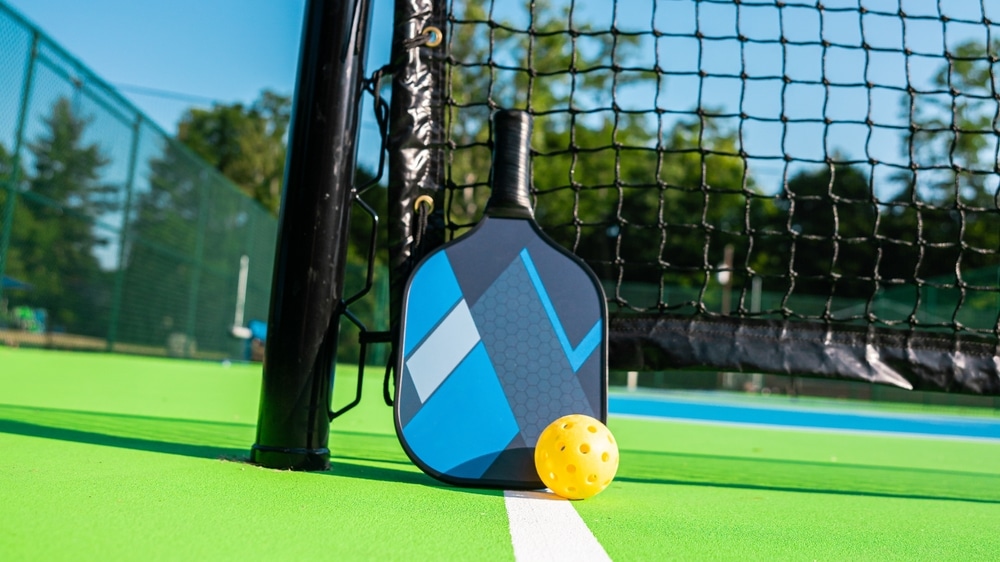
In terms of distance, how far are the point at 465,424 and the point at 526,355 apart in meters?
0.27

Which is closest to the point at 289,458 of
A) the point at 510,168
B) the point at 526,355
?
the point at 526,355

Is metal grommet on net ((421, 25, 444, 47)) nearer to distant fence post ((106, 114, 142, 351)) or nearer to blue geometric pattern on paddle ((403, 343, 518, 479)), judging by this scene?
blue geometric pattern on paddle ((403, 343, 518, 479))

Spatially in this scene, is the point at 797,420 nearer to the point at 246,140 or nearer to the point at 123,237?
the point at 123,237

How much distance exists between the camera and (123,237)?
39.5 ft

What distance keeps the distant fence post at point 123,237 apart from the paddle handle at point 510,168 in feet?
34.8

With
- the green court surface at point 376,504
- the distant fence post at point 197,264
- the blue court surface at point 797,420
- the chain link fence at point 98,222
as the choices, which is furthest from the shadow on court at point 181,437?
the distant fence post at point 197,264

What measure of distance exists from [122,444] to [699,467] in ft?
7.38

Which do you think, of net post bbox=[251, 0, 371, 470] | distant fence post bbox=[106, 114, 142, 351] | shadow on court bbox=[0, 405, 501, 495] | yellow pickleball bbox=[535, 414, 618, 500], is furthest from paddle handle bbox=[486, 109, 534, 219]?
distant fence post bbox=[106, 114, 142, 351]

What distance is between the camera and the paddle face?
7.87ft

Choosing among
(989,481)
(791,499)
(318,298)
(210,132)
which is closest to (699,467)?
(791,499)

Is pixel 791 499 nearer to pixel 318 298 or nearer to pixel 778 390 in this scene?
pixel 318 298

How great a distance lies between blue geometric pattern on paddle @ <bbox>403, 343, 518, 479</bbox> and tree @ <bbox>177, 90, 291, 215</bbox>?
34.7 meters

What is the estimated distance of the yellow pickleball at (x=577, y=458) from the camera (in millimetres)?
2160

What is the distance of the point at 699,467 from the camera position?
3623 mm
